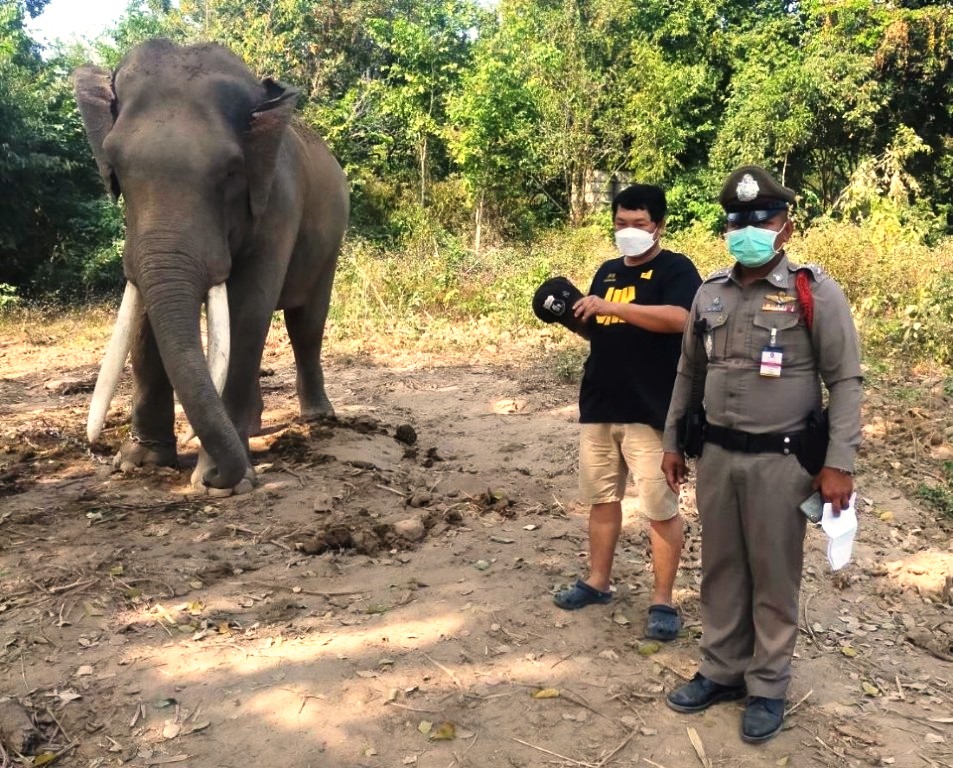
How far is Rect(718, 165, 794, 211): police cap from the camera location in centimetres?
296

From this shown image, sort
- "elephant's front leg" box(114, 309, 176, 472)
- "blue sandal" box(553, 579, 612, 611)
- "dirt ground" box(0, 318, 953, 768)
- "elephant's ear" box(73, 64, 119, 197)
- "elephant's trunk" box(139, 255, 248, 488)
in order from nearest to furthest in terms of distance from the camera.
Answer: "dirt ground" box(0, 318, 953, 768), "blue sandal" box(553, 579, 612, 611), "elephant's trunk" box(139, 255, 248, 488), "elephant's ear" box(73, 64, 119, 197), "elephant's front leg" box(114, 309, 176, 472)

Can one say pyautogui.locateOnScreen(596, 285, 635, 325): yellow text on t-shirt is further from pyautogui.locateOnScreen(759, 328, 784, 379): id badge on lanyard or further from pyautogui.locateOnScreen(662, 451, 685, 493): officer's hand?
pyautogui.locateOnScreen(759, 328, 784, 379): id badge on lanyard

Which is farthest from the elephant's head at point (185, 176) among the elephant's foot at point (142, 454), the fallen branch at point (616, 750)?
the fallen branch at point (616, 750)

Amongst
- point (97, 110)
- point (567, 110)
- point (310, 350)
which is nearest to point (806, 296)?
point (97, 110)

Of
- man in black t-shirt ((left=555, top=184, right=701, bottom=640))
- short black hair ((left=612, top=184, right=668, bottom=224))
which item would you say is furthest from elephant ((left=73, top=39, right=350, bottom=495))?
short black hair ((left=612, top=184, right=668, bottom=224))

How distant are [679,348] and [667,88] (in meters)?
18.6

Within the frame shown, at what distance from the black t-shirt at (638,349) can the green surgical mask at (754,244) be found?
1.66 feet

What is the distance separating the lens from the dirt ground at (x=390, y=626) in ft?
9.96

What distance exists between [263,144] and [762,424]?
11.1 ft

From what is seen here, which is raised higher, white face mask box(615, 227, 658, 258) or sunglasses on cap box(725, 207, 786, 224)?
sunglasses on cap box(725, 207, 786, 224)

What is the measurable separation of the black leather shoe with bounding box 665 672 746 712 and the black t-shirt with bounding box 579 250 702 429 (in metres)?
Answer: 1.02

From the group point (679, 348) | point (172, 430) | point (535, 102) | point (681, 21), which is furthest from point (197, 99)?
point (681, 21)

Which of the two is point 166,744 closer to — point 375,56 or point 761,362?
point 761,362

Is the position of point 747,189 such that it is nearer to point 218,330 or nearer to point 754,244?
point 754,244
